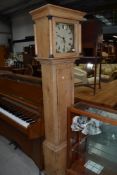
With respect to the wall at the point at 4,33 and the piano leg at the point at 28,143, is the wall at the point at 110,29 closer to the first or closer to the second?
the wall at the point at 4,33

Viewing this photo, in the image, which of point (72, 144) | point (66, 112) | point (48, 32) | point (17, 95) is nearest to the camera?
point (48, 32)

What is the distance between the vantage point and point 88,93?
7.23ft

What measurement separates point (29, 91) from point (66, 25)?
0.88 m

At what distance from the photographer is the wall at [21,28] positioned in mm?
9534

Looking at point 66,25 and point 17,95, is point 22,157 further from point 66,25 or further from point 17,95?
point 66,25

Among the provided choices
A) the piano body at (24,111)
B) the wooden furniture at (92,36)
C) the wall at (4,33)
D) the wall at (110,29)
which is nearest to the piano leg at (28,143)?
the piano body at (24,111)

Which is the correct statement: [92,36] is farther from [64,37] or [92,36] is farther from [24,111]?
[24,111]

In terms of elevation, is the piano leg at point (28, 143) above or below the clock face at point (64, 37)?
below

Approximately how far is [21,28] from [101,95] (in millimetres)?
9249

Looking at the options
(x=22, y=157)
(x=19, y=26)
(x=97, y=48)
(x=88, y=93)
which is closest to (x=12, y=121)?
(x=22, y=157)

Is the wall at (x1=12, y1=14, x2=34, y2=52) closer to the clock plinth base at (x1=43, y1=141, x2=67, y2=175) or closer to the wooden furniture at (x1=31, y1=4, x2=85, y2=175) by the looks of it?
the wooden furniture at (x1=31, y1=4, x2=85, y2=175)

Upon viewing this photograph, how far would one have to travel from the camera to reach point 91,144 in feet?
6.92

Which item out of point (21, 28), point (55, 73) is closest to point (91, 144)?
point (55, 73)

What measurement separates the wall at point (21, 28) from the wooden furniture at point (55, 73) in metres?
8.25
